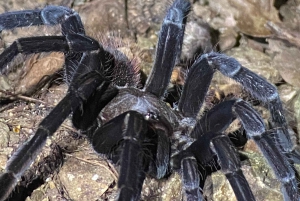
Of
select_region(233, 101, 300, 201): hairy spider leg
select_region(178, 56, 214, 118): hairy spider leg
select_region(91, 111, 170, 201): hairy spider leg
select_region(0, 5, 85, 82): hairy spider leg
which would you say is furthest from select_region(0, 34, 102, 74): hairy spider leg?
select_region(233, 101, 300, 201): hairy spider leg

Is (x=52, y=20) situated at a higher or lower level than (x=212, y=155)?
higher

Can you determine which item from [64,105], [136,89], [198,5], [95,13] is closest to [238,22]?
[198,5]

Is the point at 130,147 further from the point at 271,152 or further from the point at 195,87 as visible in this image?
the point at 195,87

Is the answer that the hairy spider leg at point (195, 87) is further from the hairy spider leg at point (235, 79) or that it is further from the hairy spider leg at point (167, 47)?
the hairy spider leg at point (167, 47)

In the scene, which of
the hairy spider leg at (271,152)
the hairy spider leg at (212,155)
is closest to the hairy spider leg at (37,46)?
the hairy spider leg at (212,155)

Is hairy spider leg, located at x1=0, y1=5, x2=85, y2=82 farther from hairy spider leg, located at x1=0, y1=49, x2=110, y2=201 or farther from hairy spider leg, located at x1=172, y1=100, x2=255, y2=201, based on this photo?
hairy spider leg, located at x1=172, y1=100, x2=255, y2=201

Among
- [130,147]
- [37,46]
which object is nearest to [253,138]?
[130,147]
